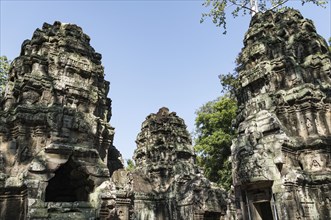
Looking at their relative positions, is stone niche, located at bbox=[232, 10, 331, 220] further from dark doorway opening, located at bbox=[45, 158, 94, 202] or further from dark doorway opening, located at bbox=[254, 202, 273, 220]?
dark doorway opening, located at bbox=[45, 158, 94, 202]

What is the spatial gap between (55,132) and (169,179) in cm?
1013

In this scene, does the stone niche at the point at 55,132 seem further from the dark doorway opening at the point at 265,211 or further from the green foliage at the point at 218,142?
the green foliage at the point at 218,142

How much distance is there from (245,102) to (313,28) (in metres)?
3.77

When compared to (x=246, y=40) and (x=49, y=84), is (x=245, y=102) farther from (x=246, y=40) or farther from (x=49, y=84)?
(x=49, y=84)

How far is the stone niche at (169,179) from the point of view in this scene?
14203 millimetres

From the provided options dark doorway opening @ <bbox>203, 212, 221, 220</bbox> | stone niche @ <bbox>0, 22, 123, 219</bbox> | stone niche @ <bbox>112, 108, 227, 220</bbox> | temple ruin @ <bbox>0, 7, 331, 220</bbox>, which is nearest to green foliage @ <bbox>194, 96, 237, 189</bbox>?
stone niche @ <bbox>112, 108, 227, 220</bbox>

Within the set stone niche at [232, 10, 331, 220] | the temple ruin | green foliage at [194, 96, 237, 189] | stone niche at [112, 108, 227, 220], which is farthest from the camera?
green foliage at [194, 96, 237, 189]

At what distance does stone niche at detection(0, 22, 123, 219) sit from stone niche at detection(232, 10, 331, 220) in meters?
4.34

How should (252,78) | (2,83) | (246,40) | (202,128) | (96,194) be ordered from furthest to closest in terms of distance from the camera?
1. (202,128)
2. (2,83)
3. (246,40)
4. (252,78)
5. (96,194)

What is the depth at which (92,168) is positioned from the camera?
776cm

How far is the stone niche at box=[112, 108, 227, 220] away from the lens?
14203 mm

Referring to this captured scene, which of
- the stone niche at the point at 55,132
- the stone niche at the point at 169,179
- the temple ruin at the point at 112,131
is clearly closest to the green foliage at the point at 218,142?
the stone niche at the point at 169,179

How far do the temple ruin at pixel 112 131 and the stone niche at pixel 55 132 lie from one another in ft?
0.09

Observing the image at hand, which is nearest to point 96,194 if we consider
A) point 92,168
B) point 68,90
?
point 92,168
